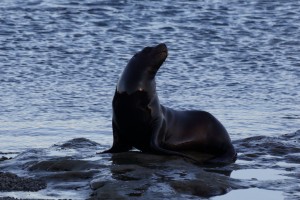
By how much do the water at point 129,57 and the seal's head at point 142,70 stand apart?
1.62 m

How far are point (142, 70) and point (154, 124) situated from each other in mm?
653

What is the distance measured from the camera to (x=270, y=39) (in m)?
20.6

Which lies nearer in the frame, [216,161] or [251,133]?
[216,161]

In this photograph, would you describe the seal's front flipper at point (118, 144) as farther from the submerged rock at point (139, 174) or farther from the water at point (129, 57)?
the water at point (129, 57)

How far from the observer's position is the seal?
1024 centimetres

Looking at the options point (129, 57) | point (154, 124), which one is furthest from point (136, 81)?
point (129, 57)

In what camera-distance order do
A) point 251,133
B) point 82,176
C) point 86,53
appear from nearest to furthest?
point 82,176
point 251,133
point 86,53

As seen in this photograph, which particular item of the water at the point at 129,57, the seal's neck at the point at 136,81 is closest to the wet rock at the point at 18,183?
the seal's neck at the point at 136,81

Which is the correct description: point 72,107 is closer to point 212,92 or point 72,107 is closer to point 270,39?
point 212,92

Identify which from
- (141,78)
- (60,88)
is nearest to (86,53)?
(60,88)

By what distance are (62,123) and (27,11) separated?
9.89 m

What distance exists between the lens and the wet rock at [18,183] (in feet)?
28.6

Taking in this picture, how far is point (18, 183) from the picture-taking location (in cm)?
888

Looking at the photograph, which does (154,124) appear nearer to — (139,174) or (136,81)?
(136,81)
